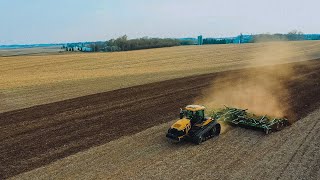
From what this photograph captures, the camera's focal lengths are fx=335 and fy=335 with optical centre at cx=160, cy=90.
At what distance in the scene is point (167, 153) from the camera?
15.7 m

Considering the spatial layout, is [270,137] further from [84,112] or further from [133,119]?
[84,112]

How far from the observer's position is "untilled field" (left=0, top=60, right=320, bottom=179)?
1404 cm

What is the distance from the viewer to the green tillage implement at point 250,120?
61.6ft

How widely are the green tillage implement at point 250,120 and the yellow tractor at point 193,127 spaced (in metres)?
2.06

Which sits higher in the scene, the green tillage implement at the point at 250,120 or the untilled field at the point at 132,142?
the green tillage implement at the point at 250,120

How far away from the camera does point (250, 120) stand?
64.2ft

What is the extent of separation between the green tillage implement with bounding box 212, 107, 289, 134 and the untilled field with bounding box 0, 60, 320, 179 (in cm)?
48

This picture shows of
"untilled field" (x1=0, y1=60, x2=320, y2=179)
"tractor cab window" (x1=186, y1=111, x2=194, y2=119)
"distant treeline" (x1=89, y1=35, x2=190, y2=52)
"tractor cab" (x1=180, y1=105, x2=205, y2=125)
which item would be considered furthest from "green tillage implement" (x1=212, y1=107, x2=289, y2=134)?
"distant treeline" (x1=89, y1=35, x2=190, y2=52)

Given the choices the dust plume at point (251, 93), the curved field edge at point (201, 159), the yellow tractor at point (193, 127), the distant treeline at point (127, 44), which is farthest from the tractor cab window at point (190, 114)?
the distant treeline at point (127, 44)

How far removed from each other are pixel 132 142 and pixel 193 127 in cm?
325

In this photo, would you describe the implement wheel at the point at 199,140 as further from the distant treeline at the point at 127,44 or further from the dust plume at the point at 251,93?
the distant treeline at the point at 127,44

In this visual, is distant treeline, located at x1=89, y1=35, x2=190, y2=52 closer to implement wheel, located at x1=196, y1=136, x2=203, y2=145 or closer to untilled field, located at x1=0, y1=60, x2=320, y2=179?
untilled field, located at x1=0, y1=60, x2=320, y2=179

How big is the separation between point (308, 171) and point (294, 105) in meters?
11.4

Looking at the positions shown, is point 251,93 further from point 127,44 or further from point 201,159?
point 127,44
